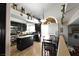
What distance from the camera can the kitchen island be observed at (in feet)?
7.40

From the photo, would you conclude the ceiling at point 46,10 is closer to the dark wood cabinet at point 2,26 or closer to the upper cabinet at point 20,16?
the upper cabinet at point 20,16

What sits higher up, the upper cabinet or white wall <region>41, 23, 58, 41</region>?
the upper cabinet

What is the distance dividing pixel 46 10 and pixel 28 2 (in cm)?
31

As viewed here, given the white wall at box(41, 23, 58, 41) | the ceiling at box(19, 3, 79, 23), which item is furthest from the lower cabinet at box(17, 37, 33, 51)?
the ceiling at box(19, 3, 79, 23)

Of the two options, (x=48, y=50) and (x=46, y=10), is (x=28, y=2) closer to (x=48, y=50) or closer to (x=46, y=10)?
(x=46, y=10)

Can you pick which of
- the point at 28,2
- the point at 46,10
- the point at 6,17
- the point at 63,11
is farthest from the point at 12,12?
the point at 63,11

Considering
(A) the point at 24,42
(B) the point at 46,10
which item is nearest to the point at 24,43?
(A) the point at 24,42

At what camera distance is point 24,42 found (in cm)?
230

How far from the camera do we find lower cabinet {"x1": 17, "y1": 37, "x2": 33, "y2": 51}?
225cm

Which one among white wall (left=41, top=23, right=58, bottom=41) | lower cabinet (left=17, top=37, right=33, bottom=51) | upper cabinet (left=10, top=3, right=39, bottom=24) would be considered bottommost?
lower cabinet (left=17, top=37, right=33, bottom=51)

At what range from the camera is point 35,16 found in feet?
7.41

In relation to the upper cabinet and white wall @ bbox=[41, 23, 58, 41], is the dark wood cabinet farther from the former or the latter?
white wall @ bbox=[41, 23, 58, 41]

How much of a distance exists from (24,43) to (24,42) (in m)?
0.02

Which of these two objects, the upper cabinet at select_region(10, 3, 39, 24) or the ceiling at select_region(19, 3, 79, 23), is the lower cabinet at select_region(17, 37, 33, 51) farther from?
the ceiling at select_region(19, 3, 79, 23)
